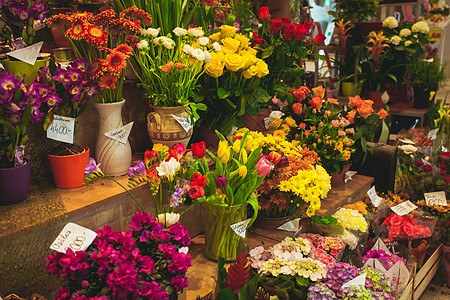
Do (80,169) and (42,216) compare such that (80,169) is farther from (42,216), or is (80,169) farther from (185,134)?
(185,134)

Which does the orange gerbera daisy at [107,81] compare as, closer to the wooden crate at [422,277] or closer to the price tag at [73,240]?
the price tag at [73,240]

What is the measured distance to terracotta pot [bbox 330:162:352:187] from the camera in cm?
238

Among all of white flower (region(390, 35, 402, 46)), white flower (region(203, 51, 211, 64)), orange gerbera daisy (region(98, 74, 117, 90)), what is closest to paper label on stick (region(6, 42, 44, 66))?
orange gerbera daisy (region(98, 74, 117, 90))

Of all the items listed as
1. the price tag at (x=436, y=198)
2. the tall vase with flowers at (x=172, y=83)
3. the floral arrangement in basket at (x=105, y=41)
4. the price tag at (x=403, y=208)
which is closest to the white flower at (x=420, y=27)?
the price tag at (x=436, y=198)

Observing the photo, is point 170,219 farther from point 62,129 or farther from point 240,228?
point 62,129

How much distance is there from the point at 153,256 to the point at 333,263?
2.39ft

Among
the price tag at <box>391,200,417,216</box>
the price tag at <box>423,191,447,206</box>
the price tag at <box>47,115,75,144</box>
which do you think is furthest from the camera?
the price tag at <box>423,191,447,206</box>

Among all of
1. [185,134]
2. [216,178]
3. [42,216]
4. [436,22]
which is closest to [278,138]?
[185,134]

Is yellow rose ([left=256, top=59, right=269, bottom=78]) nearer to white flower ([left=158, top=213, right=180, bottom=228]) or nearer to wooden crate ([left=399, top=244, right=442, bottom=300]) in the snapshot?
white flower ([left=158, top=213, right=180, bottom=228])

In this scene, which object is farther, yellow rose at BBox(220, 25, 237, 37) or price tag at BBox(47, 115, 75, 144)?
yellow rose at BBox(220, 25, 237, 37)

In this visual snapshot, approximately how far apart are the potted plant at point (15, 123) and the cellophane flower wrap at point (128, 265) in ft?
1.10

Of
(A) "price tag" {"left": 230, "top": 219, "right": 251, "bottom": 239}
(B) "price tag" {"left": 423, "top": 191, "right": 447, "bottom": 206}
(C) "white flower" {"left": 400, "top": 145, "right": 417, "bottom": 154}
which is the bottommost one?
(B) "price tag" {"left": 423, "top": 191, "right": 447, "bottom": 206}

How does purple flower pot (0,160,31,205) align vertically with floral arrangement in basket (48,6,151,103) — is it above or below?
below

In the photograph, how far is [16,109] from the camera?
4.12ft
